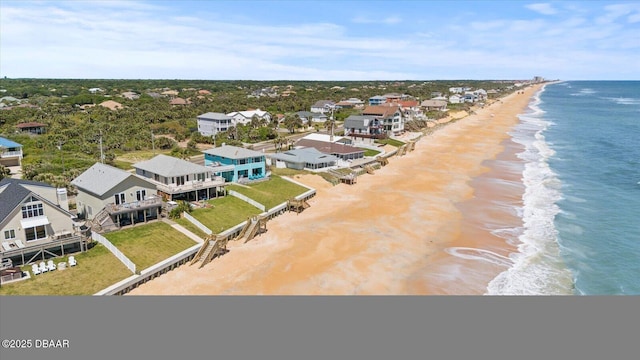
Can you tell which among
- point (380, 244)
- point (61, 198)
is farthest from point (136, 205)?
point (380, 244)

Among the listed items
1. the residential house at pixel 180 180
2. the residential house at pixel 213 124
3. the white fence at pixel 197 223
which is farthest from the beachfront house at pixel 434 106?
the white fence at pixel 197 223

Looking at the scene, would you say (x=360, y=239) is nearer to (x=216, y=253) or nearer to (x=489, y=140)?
(x=216, y=253)

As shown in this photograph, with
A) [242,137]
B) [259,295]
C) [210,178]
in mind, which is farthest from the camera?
[242,137]

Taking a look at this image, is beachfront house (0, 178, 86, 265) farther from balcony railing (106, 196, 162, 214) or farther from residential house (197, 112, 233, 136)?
residential house (197, 112, 233, 136)

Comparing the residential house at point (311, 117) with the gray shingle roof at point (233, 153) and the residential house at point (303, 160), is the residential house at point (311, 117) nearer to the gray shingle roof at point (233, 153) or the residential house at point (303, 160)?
the residential house at point (303, 160)

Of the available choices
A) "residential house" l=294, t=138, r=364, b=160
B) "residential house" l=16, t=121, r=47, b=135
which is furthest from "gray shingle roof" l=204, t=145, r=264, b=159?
"residential house" l=16, t=121, r=47, b=135

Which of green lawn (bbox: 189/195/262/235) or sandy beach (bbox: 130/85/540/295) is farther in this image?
green lawn (bbox: 189/195/262/235)
